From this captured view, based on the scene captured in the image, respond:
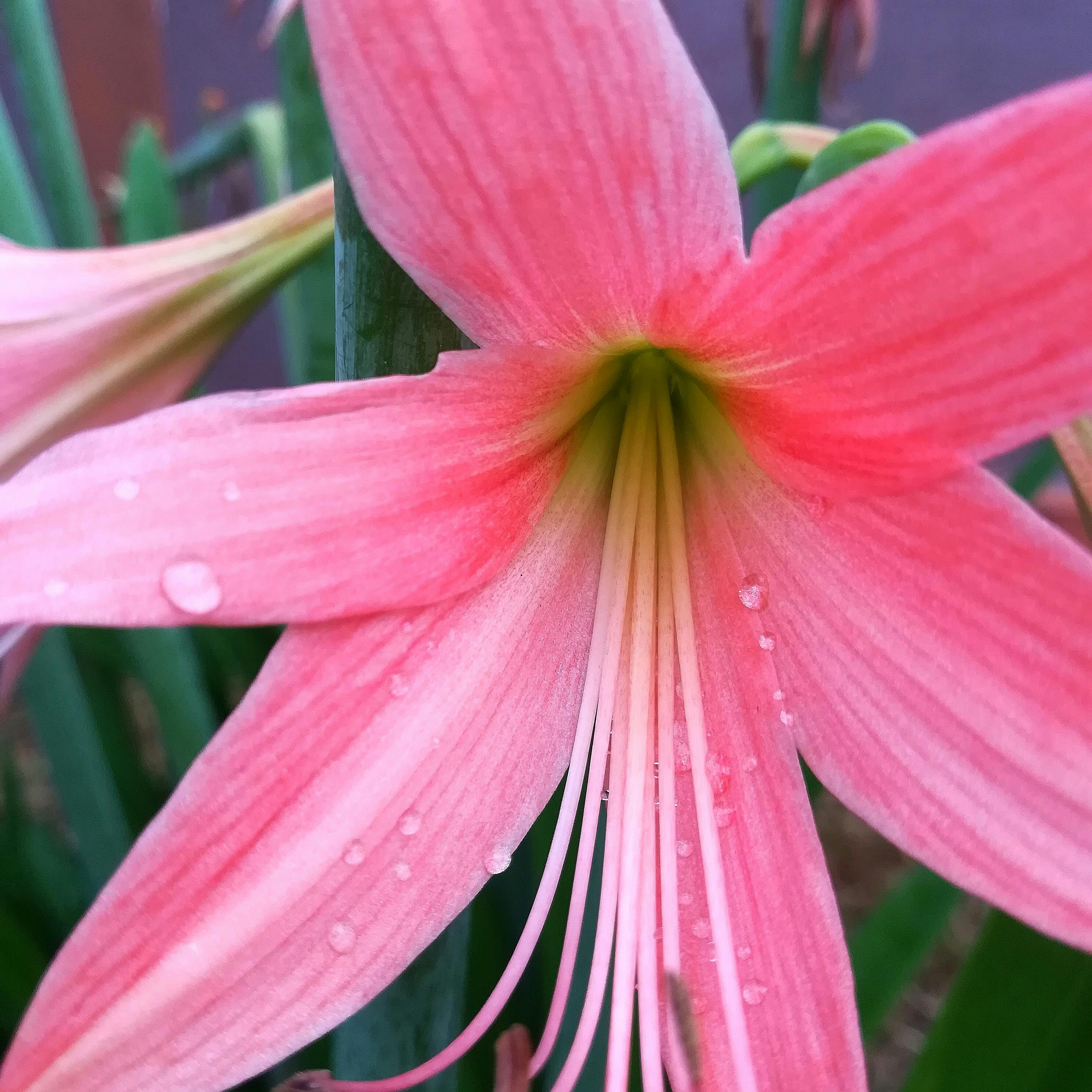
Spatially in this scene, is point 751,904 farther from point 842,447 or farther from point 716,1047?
point 842,447

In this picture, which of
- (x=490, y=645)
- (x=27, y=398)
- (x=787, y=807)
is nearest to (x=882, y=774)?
(x=787, y=807)

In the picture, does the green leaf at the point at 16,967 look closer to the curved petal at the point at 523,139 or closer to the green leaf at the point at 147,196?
the green leaf at the point at 147,196

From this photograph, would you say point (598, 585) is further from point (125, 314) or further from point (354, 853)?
point (125, 314)

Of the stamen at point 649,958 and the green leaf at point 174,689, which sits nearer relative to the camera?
the stamen at point 649,958

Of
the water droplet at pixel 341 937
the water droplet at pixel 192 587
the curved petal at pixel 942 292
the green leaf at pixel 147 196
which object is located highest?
the green leaf at pixel 147 196

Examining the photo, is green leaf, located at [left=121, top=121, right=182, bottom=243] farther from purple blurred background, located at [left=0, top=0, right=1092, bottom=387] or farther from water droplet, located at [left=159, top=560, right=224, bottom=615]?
purple blurred background, located at [left=0, top=0, right=1092, bottom=387]

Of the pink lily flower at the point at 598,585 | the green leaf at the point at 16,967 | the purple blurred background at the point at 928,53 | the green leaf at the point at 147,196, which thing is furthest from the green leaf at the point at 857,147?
the purple blurred background at the point at 928,53

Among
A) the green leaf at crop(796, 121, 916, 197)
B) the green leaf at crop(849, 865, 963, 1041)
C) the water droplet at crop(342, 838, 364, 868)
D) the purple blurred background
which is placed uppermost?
the purple blurred background

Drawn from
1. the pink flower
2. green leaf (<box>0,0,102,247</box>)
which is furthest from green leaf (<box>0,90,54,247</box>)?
the pink flower
